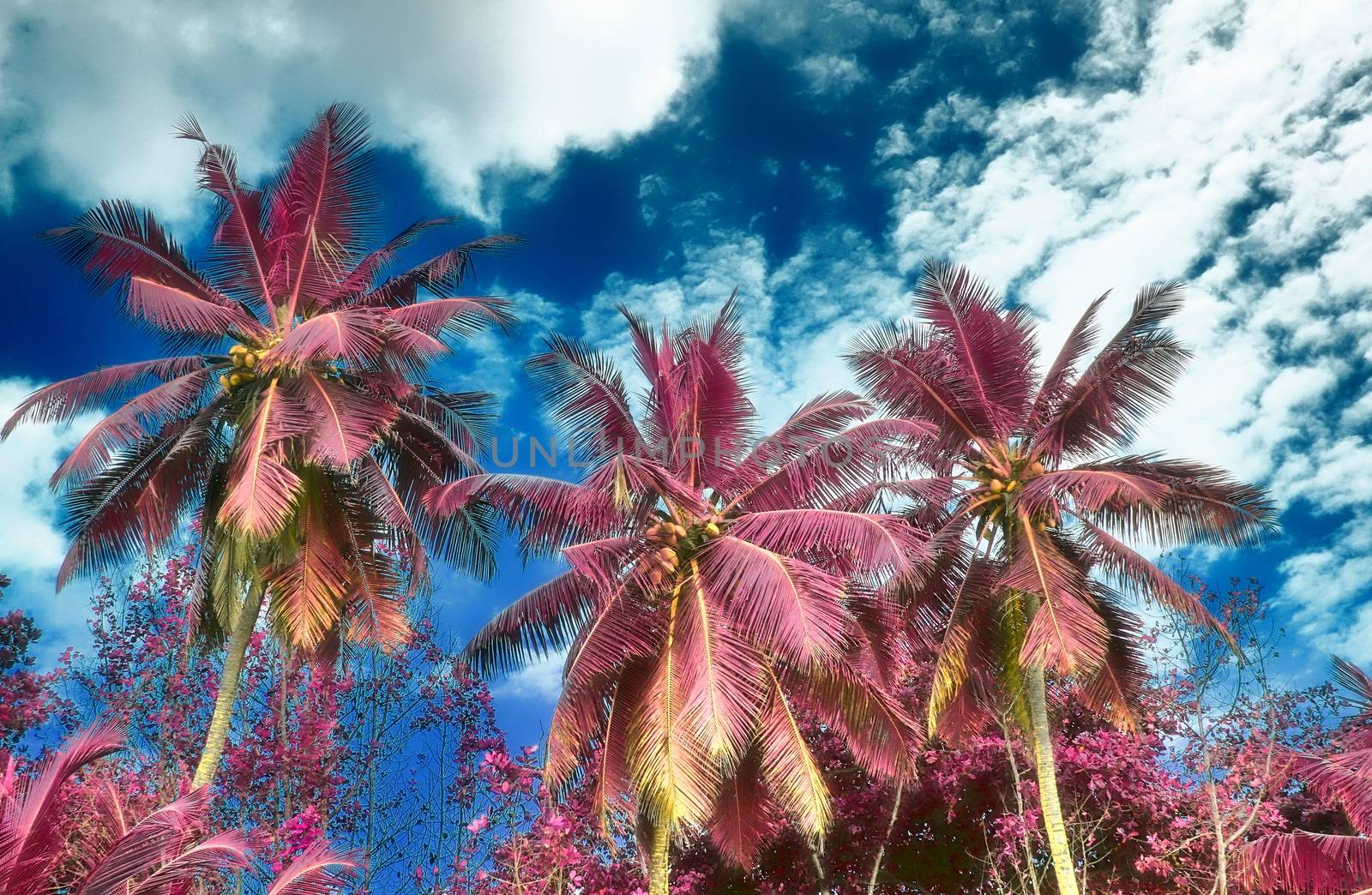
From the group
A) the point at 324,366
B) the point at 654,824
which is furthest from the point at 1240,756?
the point at 324,366

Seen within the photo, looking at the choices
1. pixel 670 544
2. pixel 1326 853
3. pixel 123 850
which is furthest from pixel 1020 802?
pixel 123 850

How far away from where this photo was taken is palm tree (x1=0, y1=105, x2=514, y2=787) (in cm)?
1332

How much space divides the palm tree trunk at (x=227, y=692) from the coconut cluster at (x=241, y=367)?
284cm

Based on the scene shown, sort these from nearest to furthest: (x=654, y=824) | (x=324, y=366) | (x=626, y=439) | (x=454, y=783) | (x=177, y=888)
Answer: (x=177, y=888)
(x=654, y=824)
(x=626, y=439)
(x=324, y=366)
(x=454, y=783)

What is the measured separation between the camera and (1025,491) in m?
13.0

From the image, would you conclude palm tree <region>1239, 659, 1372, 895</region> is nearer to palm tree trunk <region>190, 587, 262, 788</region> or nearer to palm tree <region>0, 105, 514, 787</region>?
palm tree <region>0, 105, 514, 787</region>

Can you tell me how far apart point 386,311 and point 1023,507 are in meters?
8.98

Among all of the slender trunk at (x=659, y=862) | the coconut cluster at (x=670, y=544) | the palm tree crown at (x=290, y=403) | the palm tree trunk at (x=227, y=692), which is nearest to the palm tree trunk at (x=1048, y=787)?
the coconut cluster at (x=670, y=544)

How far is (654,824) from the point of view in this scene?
11648 mm

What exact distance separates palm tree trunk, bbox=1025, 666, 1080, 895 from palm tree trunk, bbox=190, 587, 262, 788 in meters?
9.90

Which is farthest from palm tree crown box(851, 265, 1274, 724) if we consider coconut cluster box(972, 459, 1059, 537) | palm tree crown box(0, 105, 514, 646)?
palm tree crown box(0, 105, 514, 646)

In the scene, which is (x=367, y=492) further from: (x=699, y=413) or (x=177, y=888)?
(x=177, y=888)

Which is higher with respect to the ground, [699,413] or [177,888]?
[699,413]

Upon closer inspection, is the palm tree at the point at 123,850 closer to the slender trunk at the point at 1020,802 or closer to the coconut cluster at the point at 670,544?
the coconut cluster at the point at 670,544
